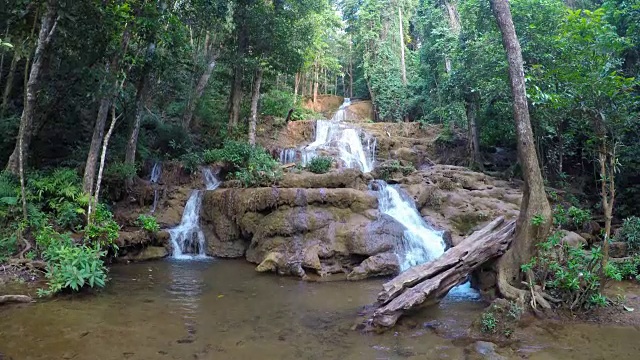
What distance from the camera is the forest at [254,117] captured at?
7.02 m

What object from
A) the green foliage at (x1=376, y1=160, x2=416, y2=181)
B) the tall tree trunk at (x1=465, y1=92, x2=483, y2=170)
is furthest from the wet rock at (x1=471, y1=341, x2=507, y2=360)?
the tall tree trunk at (x1=465, y1=92, x2=483, y2=170)

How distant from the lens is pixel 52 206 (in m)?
9.97

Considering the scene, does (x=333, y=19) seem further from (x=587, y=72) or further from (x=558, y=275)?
(x=558, y=275)

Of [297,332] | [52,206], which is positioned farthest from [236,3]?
[297,332]

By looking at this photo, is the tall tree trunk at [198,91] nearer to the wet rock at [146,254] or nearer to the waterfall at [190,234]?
the waterfall at [190,234]

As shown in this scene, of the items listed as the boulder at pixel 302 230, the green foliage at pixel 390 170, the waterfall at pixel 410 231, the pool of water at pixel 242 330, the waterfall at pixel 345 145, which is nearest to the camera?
the pool of water at pixel 242 330

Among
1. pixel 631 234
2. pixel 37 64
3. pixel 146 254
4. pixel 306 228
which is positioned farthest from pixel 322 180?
pixel 631 234

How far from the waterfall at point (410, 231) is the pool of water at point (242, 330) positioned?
2718 mm

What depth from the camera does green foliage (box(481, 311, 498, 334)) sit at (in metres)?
5.69

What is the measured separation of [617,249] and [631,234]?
0.86 metres

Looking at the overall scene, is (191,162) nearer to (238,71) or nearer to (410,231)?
(238,71)

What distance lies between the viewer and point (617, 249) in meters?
10.3

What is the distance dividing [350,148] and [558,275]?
582 inches

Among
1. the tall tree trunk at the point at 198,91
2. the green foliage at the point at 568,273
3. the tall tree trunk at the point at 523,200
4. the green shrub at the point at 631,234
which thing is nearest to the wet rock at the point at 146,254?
the tall tree trunk at the point at 198,91
